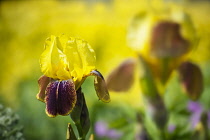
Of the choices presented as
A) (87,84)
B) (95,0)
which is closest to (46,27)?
(95,0)

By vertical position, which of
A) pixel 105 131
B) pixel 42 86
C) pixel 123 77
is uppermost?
pixel 42 86

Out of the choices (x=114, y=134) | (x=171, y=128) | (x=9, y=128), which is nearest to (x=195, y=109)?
(x=171, y=128)

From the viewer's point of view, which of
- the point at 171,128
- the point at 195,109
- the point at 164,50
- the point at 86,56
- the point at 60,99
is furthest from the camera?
the point at 195,109

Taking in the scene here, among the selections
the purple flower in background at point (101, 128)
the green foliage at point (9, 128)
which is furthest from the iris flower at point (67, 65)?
the purple flower in background at point (101, 128)

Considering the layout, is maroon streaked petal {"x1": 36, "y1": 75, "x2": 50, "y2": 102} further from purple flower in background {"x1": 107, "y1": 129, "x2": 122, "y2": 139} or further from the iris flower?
purple flower in background {"x1": 107, "y1": 129, "x2": 122, "y2": 139}

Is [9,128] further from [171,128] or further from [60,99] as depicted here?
[171,128]

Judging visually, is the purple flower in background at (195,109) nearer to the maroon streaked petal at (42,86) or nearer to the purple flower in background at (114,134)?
the purple flower in background at (114,134)

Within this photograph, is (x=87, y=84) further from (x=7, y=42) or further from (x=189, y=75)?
(x=7, y=42)
